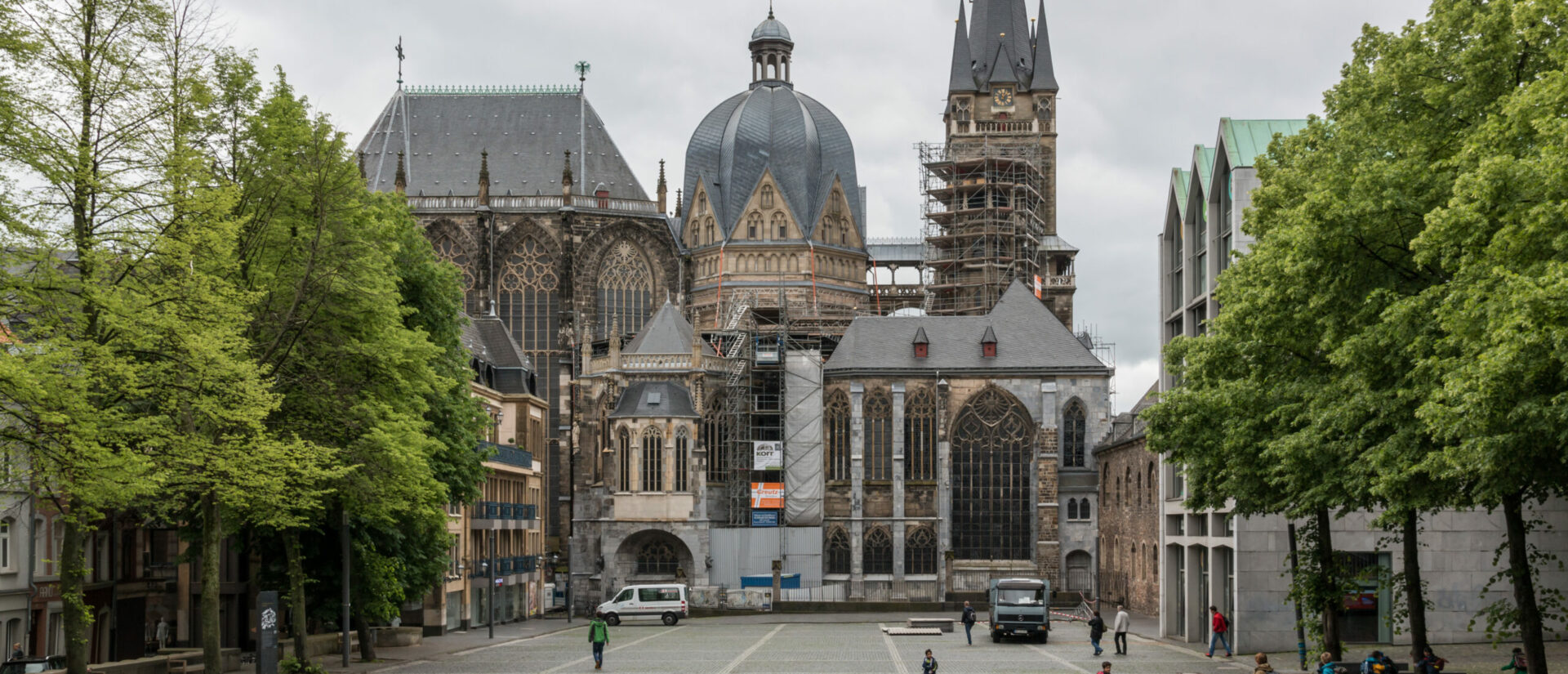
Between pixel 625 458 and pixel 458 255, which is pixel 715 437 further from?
pixel 458 255

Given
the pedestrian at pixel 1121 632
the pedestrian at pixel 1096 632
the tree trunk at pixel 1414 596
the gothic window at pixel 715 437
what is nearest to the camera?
the tree trunk at pixel 1414 596

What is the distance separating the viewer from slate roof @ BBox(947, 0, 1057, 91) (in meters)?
102

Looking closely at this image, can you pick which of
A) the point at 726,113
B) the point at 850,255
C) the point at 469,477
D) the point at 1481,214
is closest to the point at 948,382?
the point at 850,255

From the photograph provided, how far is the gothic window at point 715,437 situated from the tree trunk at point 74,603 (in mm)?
53865

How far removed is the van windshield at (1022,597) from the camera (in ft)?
163

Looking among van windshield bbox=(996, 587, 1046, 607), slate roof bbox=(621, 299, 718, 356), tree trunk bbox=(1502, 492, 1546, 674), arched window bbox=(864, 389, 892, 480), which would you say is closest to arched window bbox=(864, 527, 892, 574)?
arched window bbox=(864, 389, 892, 480)

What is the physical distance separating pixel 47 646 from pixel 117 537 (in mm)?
3180

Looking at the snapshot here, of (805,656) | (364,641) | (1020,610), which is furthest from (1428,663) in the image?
(1020,610)

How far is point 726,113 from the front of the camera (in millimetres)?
96312

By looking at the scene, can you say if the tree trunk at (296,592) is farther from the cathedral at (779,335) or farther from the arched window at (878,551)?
the arched window at (878,551)

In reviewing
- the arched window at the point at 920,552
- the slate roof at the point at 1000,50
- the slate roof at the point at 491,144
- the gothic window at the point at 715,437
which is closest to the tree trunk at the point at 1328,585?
the arched window at the point at 920,552

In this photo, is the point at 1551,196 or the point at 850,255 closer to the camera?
the point at 1551,196

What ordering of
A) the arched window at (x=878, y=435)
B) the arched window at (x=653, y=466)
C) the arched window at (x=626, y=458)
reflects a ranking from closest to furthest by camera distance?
the arched window at (x=626, y=458) < the arched window at (x=653, y=466) < the arched window at (x=878, y=435)

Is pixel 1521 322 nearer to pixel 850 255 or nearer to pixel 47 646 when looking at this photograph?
pixel 47 646
